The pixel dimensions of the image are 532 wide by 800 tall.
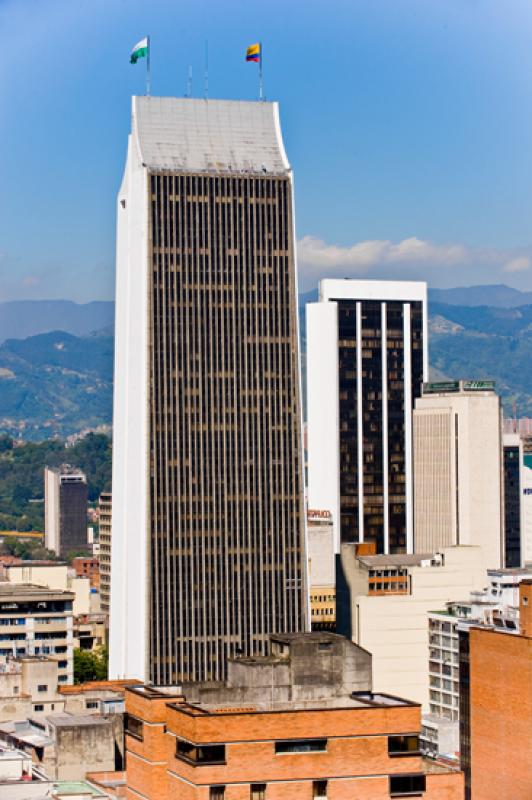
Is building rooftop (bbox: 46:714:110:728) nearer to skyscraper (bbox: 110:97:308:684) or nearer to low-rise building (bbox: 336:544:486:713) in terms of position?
skyscraper (bbox: 110:97:308:684)

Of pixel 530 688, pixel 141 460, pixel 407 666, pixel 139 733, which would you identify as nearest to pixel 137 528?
pixel 141 460

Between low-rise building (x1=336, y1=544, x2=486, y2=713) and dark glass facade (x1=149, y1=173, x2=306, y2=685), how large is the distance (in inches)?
288

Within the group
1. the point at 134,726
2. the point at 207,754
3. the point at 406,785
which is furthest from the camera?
the point at 134,726

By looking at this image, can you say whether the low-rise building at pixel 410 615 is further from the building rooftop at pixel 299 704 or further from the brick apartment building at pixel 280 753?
the brick apartment building at pixel 280 753

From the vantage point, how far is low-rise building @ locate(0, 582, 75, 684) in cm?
18562

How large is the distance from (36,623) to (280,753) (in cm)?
10818

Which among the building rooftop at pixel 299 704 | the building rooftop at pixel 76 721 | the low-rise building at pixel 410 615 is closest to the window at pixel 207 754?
the building rooftop at pixel 299 704

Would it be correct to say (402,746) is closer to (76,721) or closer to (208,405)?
(76,721)

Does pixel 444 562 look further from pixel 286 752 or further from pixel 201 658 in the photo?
pixel 286 752

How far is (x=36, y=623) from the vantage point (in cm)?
18662

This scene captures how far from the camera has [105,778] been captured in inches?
4296

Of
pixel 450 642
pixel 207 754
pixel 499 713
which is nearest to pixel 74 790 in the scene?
pixel 207 754

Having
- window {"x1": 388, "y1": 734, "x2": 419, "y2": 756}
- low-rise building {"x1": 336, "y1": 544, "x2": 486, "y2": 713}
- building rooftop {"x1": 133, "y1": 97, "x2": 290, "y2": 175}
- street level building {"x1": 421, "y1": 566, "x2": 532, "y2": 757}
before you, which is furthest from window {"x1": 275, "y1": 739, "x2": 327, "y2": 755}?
building rooftop {"x1": 133, "y1": 97, "x2": 290, "y2": 175}

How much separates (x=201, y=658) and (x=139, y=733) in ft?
293
